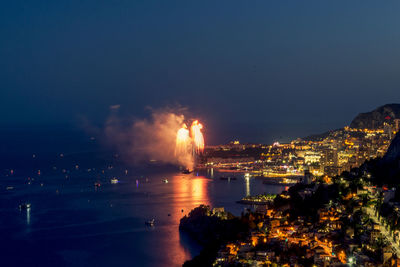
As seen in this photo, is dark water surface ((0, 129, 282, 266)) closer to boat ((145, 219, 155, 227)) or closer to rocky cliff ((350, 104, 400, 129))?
boat ((145, 219, 155, 227))

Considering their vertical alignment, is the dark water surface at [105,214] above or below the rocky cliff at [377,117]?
below

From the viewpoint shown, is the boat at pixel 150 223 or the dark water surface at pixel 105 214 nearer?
the dark water surface at pixel 105 214

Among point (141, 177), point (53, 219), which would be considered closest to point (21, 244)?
point (53, 219)

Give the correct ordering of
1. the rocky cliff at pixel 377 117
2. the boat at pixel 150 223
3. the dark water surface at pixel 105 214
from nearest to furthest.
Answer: the dark water surface at pixel 105 214, the boat at pixel 150 223, the rocky cliff at pixel 377 117

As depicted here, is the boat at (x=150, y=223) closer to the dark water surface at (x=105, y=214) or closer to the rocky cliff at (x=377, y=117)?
the dark water surface at (x=105, y=214)

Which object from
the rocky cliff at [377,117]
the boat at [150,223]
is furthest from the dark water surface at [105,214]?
the rocky cliff at [377,117]

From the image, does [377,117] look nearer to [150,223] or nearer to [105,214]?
[105,214]
